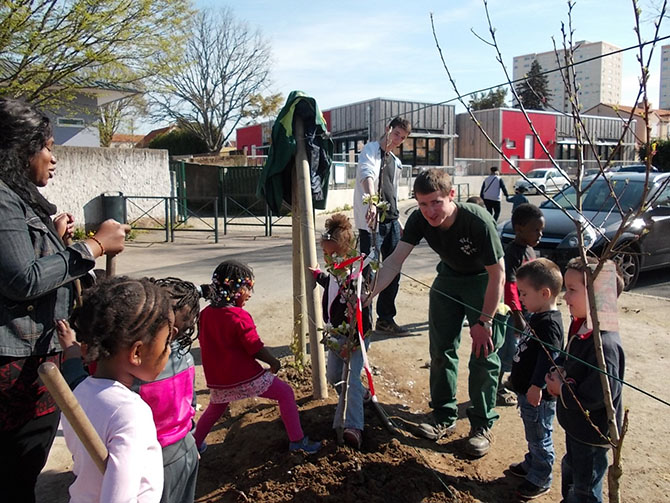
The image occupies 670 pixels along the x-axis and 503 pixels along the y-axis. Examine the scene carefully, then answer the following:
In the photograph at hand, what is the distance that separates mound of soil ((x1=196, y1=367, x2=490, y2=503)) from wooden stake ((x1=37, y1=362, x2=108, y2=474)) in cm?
152

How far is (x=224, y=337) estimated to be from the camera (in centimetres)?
299

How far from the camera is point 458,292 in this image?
3.50 metres

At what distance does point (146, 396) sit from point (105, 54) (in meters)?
12.2

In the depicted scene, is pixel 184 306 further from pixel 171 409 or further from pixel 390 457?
pixel 390 457

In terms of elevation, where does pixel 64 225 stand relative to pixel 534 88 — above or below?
below

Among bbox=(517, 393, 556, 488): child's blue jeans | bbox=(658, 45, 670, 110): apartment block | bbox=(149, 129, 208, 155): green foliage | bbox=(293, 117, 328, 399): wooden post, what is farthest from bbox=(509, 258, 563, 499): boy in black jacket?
bbox=(149, 129, 208, 155): green foliage

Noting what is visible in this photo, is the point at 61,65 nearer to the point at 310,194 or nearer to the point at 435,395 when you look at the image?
the point at 310,194

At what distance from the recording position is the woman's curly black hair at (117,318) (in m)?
1.65

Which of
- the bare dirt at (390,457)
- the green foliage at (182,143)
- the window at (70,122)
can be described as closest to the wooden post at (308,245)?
the bare dirt at (390,457)

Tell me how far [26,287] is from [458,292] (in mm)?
2509

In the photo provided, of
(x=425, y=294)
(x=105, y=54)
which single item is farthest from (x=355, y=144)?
(x=425, y=294)

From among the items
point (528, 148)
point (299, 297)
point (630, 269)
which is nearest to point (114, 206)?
point (299, 297)

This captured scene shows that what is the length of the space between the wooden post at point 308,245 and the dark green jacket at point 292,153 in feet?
0.17

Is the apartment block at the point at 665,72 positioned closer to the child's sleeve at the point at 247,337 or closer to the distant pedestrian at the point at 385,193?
the child's sleeve at the point at 247,337
